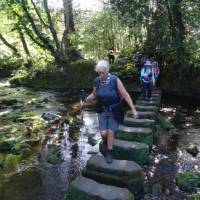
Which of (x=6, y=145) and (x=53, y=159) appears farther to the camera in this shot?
(x=6, y=145)

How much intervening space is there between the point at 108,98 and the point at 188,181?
280cm

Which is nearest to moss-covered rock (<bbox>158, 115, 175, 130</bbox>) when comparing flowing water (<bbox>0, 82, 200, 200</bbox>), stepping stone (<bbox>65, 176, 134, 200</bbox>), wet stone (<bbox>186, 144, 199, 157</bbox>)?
flowing water (<bbox>0, 82, 200, 200</bbox>)

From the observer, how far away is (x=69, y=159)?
418 inches

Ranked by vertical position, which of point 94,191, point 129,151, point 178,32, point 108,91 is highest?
point 178,32

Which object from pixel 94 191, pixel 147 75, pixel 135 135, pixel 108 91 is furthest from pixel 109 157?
pixel 147 75

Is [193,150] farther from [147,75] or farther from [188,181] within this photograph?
[147,75]

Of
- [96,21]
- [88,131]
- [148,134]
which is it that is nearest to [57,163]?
[148,134]

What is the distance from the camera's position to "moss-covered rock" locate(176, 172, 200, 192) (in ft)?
26.9

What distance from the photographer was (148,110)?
1304 cm

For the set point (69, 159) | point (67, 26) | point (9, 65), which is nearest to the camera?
point (69, 159)

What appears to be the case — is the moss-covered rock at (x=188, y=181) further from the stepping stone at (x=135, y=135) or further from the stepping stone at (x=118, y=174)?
the stepping stone at (x=135, y=135)

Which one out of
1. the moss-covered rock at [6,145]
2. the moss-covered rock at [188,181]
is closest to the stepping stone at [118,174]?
the moss-covered rock at [188,181]

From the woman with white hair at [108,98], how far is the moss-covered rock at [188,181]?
1973 millimetres

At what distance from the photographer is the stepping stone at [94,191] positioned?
6766 millimetres
